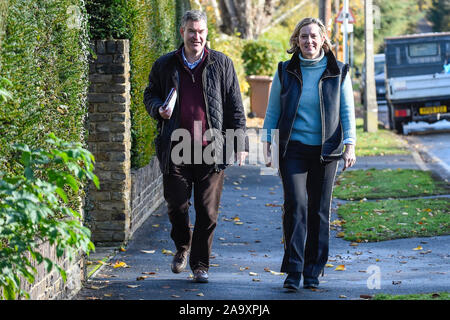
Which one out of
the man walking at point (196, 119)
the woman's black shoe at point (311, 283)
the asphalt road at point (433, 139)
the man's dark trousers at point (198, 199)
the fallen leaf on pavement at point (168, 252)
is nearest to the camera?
the woman's black shoe at point (311, 283)

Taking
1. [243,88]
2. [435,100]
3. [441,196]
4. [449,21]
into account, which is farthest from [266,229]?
[449,21]

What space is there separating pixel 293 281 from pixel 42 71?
7.75ft

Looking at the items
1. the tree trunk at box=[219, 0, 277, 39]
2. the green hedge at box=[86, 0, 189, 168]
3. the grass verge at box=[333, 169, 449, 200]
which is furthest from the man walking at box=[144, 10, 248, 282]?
the tree trunk at box=[219, 0, 277, 39]

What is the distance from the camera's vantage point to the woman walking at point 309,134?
6641 mm

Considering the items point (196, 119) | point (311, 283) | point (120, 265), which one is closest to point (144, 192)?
point (120, 265)

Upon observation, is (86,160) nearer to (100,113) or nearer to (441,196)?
(100,113)

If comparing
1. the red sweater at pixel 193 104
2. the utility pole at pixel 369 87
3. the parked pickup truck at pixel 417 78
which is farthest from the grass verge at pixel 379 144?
the red sweater at pixel 193 104

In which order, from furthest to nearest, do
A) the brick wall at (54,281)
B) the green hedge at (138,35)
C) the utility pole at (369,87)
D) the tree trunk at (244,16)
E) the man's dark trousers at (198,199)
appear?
the tree trunk at (244,16)
the utility pole at (369,87)
the green hedge at (138,35)
the man's dark trousers at (198,199)
the brick wall at (54,281)

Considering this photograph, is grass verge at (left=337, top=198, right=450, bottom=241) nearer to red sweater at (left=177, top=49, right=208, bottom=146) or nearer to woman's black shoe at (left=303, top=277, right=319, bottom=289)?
woman's black shoe at (left=303, top=277, right=319, bottom=289)

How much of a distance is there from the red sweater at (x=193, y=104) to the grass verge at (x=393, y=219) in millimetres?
3049

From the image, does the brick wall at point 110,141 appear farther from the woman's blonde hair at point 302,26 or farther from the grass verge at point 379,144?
the grass verge at point 379,144

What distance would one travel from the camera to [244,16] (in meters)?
33.4

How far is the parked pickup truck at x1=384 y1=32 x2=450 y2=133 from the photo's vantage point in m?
24.2
